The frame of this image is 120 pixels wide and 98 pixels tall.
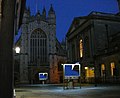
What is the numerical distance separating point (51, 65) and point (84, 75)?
21.3m

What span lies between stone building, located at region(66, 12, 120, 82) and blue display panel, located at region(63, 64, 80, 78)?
568 inches

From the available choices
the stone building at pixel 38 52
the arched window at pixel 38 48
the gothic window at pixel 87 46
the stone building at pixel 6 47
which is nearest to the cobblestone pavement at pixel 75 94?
the stone building at pixel 6 47

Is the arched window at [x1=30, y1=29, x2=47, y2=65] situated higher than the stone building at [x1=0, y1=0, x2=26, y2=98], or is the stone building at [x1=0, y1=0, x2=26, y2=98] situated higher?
the arched window at [x1=30, y1=29, x2=47, y2=65]

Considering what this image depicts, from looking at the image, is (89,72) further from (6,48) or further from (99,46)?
(6,48)

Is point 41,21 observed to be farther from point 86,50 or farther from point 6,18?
point 6,18

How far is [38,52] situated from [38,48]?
1.22m

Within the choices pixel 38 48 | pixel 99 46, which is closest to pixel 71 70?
pixel 99 46

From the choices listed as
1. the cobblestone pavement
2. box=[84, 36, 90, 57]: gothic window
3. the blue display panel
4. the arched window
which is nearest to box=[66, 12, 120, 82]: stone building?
box=[84, 36, 90, 57]: gothic window

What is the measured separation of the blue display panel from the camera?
76.3 ft

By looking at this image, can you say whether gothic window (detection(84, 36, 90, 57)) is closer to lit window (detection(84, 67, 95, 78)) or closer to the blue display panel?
lit window (detection(84, 67, 95, 78))

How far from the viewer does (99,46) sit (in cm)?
4612

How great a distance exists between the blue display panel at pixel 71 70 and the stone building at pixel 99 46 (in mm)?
14437

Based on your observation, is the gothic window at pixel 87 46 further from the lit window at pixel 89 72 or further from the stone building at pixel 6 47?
the stone building at pixel 6 47

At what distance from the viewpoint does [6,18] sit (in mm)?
4145
